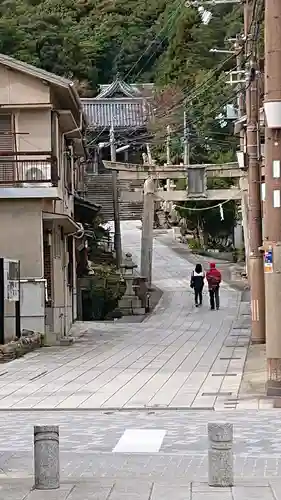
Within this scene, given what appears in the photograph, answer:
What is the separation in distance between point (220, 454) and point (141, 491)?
799 millimetres

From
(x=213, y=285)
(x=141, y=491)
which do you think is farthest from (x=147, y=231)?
(x=141, y=491)

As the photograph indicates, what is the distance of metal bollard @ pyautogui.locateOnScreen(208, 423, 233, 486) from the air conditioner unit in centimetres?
1848

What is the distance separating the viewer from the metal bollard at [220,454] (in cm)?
804

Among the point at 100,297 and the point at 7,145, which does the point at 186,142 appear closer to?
the point at 100,297

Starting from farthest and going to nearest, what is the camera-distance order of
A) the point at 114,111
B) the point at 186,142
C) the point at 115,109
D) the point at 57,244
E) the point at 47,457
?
1. the point at 114,111
2. the point at 115,109
3. the point at 186,142
4. the point at 57,244
5. the point at 47,457

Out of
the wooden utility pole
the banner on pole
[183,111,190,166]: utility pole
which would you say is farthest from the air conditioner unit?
[183,111,190,166]: utility pole

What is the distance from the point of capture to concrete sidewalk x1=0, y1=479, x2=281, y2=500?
7.91 m

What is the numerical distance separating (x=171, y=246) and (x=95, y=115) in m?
25.4

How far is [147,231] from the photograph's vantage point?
147 feet

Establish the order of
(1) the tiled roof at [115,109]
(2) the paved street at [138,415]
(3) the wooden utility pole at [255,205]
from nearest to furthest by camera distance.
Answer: (2) the paved street at [138,415]
(3) the wooden utility pole at [255,205]
(1) the tiled roof at [115,109]

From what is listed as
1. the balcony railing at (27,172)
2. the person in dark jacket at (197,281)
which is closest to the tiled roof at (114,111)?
the person in dark jacket at (197,281)

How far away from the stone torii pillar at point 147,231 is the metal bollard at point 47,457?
3518 cm

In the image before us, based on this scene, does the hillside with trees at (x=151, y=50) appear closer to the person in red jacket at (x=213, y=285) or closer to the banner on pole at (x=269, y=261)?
the person in red jacket at (x=213, y=285)

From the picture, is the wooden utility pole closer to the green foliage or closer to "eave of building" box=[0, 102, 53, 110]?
"eave of building" box=[0, 102, 53, 110]
